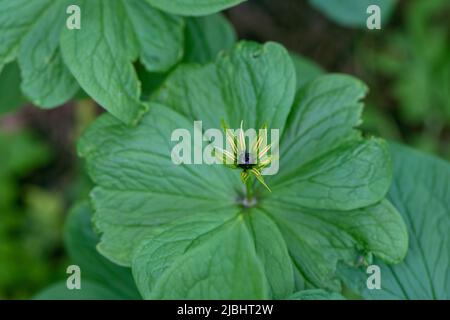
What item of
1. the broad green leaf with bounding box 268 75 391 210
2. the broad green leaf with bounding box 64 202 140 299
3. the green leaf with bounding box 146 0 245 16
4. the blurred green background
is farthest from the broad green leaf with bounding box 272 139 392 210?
the blurred green background

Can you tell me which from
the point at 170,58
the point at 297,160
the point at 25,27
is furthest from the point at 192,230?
the point at 25,27

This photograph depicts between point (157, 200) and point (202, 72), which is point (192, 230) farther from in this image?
point (202, 72)

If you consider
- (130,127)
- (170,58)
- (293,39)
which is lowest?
(130,127)

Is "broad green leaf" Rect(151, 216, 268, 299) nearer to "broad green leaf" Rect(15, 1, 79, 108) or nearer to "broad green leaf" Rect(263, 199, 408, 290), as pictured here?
"broad green leaf" Rect(263, 199, 408, 290)

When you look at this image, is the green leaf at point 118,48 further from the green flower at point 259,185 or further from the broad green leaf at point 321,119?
the broad green leaf at point 321,119

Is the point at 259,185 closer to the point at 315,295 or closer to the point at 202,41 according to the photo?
the point at 315,295
